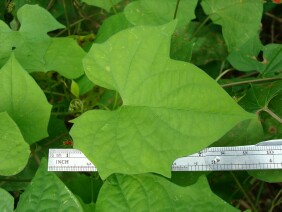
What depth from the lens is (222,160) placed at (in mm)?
1021

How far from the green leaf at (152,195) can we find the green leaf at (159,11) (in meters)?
0.46

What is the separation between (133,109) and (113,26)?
0.38 m

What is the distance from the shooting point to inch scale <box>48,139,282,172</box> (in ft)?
3.32

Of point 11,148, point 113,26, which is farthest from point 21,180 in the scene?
point 113,26

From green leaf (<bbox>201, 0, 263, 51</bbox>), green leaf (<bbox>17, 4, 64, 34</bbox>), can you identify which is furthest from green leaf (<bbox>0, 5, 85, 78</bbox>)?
green leaf (<bbox>201, 0, 263, 51</bbox>)

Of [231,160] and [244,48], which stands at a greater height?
[244,48]

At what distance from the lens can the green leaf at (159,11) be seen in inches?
45.3

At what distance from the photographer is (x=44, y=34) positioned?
109 cm

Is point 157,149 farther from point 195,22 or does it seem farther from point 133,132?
point 195,22

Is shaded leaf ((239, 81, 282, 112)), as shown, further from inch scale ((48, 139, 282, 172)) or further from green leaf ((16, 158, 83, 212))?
green leaf ((16, 158, 83, 212))

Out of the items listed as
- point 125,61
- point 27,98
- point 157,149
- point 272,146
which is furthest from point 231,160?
point 27,98

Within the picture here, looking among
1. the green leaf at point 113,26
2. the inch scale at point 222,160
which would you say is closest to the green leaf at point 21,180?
the inch scale at point 222,160

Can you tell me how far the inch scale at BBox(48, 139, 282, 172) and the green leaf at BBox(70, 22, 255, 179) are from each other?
15cm

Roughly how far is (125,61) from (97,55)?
0.07m
